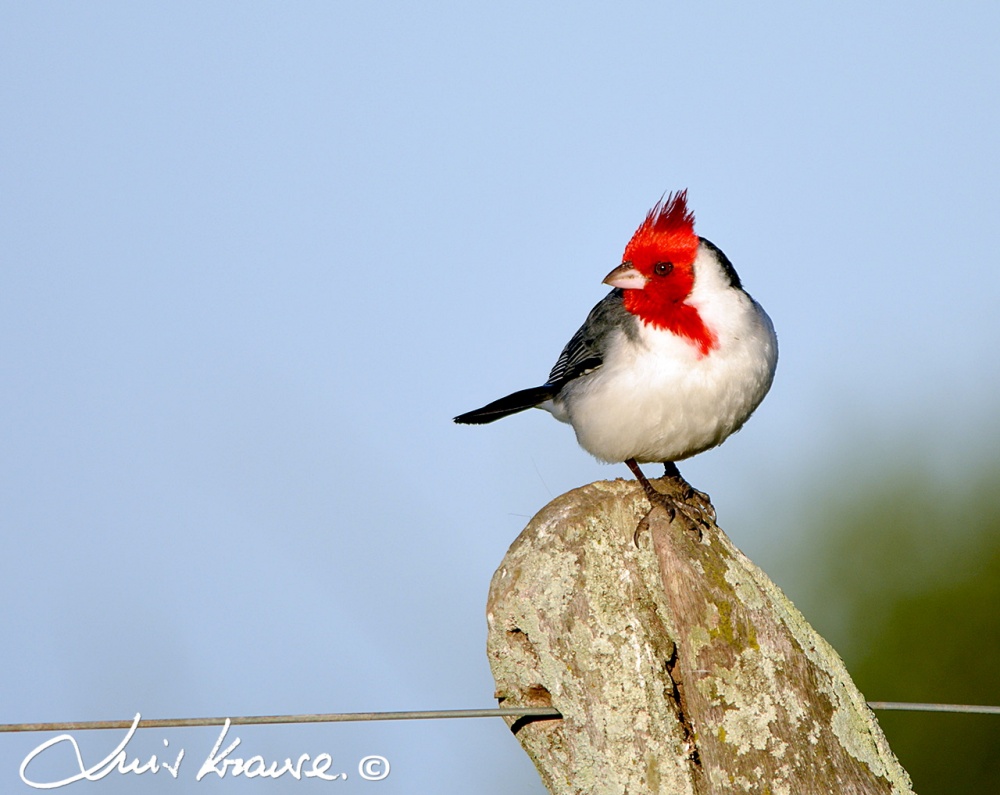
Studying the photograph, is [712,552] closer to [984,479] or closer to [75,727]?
[75,727]

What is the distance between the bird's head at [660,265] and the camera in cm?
482

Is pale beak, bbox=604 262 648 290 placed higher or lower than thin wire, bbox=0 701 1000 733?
higher

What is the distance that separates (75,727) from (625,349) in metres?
2.56

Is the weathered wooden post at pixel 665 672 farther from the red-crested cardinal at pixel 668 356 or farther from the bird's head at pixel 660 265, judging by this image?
the bird's head at pixel 660 265

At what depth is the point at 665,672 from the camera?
2.84m

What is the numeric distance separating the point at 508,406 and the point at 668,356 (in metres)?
1.05

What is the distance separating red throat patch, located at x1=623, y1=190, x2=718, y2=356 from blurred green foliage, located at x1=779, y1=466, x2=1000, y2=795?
10.6 feet

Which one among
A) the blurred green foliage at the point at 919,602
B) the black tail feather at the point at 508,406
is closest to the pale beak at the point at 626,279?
the black tail feather at the point at 508,406

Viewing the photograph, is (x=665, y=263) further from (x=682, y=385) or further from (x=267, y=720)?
(x=267, y=720)

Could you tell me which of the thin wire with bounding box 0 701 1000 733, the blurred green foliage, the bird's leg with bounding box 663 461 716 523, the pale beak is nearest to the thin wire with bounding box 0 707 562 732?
the thin wire with bounding box 0 701 1000 733

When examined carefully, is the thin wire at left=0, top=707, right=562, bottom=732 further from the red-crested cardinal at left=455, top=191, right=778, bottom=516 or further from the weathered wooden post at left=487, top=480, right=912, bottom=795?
the red-crested cardinal at left=455, top=191, right=778, bottom=516

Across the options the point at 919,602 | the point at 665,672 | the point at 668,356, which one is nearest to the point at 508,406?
the point at 668,356

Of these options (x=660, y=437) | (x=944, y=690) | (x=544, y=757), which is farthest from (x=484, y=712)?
(x=944, y=690)

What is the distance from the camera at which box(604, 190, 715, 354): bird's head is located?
4.82 m
